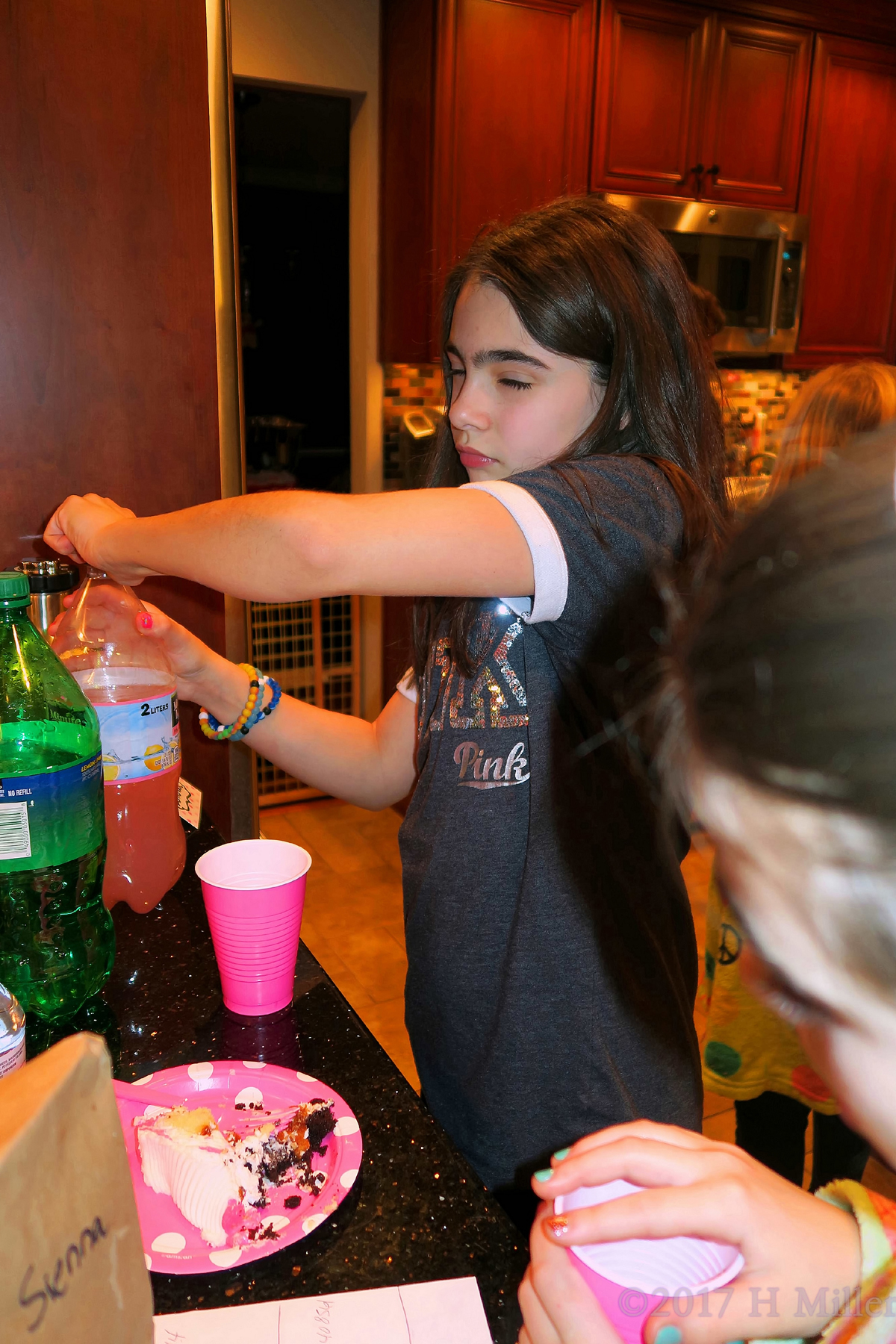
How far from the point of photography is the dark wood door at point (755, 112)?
2.97 meters

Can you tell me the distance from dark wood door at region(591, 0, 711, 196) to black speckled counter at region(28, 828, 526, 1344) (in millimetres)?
2765

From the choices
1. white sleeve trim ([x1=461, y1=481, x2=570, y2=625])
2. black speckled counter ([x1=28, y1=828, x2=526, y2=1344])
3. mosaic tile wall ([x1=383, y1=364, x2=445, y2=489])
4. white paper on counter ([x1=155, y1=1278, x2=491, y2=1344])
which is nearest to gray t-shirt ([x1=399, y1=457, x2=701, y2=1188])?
white sleeve trim ([x1=461, y1=481, x2=570, y2=625])

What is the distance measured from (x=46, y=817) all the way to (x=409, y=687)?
1.68 feet

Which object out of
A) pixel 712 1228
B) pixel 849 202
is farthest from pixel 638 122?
pixel 712 1228

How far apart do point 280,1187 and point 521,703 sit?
0.47m

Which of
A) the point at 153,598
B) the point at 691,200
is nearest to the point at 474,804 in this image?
the point at 153,598

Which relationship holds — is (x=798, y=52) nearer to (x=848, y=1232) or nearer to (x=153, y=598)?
(x=153, y=598)

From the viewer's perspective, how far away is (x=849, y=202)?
3.34m

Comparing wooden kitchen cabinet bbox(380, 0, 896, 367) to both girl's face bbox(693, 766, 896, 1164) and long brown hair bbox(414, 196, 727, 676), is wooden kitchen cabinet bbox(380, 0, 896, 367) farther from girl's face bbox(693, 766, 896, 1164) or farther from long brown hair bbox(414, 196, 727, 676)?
girl's face bbox(693, 766, 896, 1164)

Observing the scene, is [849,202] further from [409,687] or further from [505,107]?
[409,687]

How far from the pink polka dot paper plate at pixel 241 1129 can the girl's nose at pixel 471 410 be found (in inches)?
26.5

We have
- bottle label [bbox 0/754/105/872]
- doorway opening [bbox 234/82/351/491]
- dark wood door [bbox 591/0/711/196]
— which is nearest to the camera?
bottle label [bbox 0/754/105/872]

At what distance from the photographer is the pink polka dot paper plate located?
55 cm

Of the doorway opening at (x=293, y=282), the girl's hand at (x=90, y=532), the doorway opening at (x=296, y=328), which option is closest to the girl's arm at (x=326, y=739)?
the girl's hand at (x=90, y=532)
